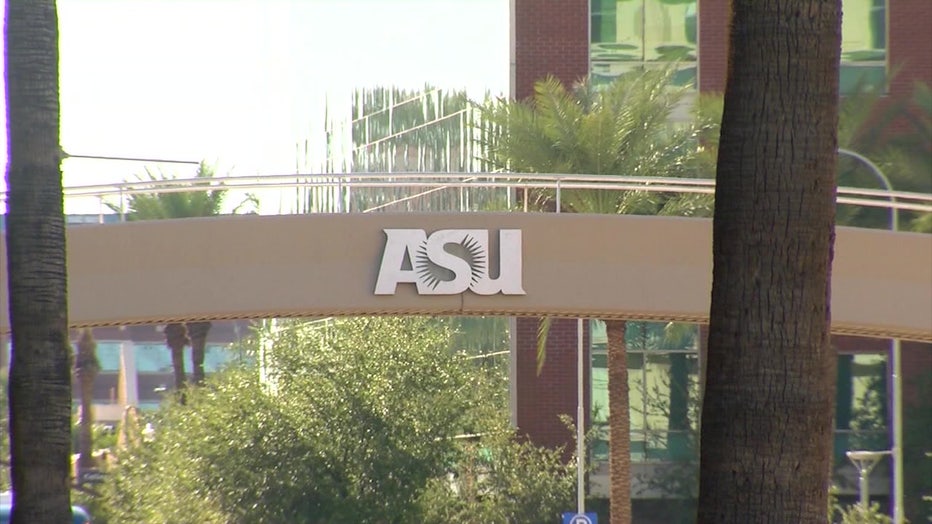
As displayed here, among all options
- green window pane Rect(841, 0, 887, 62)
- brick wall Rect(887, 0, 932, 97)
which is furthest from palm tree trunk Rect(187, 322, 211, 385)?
brick wall Rect(887, 0, 932, 97)

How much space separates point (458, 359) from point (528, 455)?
287 centimetres

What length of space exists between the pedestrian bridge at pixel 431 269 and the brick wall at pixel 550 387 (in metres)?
20.7

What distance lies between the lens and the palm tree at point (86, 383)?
59.9 metres

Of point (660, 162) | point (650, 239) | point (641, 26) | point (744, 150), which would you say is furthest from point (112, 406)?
point (744, 150)

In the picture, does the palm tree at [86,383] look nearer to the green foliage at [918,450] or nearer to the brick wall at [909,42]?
the green foliage at [918,450]

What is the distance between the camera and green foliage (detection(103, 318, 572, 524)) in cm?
3181

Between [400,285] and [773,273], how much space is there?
11.4m

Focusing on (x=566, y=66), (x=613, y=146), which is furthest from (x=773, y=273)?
(x=566, y=66)

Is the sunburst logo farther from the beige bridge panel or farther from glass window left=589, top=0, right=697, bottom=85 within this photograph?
glass window left=589, top=0, right=697, bottom=85

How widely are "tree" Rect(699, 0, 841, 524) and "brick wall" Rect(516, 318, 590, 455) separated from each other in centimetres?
3193

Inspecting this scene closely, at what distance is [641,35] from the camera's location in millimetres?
40188

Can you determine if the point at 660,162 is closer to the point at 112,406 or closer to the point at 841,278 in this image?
the point at 841,278

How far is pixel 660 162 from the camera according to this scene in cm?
2934

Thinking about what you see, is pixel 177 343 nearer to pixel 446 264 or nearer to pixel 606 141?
pixel 606 141
